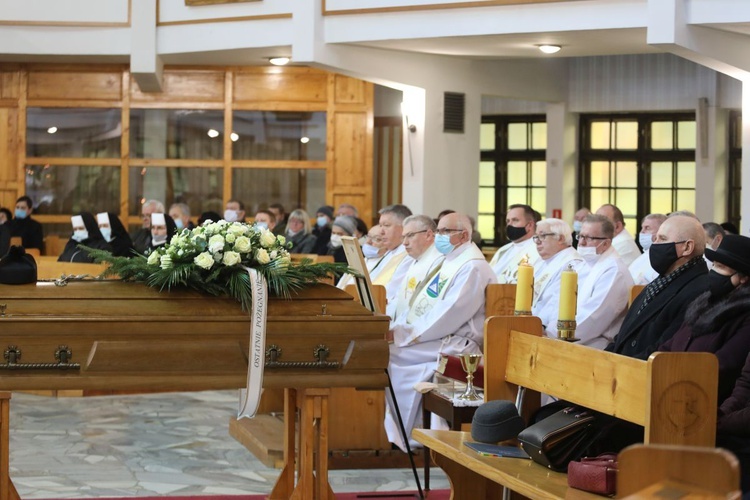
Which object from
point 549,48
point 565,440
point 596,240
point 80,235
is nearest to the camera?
point 565,440

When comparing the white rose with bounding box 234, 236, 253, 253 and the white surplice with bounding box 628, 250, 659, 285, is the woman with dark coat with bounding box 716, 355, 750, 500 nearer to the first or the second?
the white rose with bounding box 234, 236, 253, 253

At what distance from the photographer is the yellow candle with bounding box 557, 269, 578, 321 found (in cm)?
488

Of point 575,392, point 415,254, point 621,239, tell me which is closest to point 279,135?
point 621,239

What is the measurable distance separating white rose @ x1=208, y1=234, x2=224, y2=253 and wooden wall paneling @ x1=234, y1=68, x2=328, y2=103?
10.8m

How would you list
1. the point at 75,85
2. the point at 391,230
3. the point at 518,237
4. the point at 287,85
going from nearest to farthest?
the point at 391,230, the point at 518,237, the point at 287,85, the point at 75,85

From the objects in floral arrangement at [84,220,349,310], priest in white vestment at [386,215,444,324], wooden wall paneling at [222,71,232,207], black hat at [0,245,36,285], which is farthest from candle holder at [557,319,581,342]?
wooden wall paneling at [222,71,232,207]

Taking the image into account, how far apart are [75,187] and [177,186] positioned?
4.49 ft

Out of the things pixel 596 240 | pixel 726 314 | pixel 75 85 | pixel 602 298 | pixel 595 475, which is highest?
pixel 75 85

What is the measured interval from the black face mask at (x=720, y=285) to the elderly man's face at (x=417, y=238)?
3.65 meters

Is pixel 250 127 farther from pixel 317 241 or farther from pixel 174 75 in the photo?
pixel 317 241

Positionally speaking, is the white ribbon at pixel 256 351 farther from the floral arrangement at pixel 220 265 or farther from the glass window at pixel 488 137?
the glass window at pixel 488 137

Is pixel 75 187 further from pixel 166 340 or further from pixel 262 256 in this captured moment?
pixel 166 340

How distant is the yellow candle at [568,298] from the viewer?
4875 millimetres

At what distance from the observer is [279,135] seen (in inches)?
637
